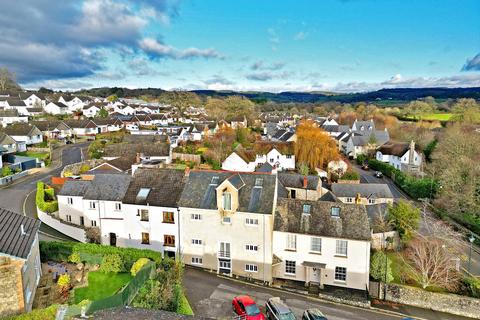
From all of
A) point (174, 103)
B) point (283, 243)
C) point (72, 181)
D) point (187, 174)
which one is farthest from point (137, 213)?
point (174, 103)

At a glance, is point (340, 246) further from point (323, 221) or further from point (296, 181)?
point (296, 181)

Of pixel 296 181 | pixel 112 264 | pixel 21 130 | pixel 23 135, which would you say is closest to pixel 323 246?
pixel 112 264

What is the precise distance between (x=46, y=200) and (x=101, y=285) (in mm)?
23701

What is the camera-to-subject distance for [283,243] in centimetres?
2894

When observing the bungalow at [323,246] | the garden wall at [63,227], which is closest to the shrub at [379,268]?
the bungalow at [323,246]

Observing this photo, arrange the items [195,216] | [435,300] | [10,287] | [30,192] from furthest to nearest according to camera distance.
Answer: [30,192]
[195,216]
[435,300]
[10,287]

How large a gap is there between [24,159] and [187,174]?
1581 inches

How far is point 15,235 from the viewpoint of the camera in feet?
61.2

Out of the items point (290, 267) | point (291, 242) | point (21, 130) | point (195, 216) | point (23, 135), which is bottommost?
point (290, 267)

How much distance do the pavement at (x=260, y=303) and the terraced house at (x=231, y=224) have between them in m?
1.65

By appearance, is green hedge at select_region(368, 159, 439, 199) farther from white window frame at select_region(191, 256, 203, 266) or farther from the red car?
the red car

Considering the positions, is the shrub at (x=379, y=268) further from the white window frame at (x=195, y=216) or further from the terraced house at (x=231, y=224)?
the white window frame at (x=195, y=216)

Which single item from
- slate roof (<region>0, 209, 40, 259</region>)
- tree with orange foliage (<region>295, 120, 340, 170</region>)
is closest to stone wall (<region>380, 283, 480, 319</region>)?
slate roof (<region>0, 209, 40, 259</region>)

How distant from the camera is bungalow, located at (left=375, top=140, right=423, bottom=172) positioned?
7050 cm
